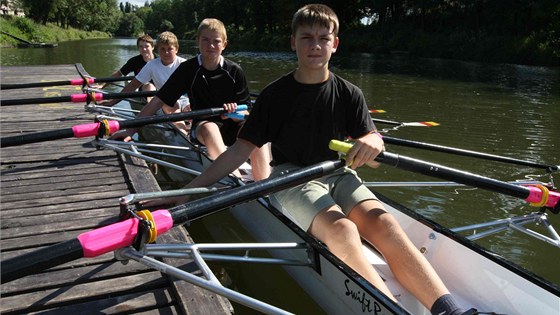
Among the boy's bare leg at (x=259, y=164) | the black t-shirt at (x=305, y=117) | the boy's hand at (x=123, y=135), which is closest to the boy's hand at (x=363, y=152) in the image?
the black t-shirt at (x=305, y=117)

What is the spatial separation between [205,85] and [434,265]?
132 inches

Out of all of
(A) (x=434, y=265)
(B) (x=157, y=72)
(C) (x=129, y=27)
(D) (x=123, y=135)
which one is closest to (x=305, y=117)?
(A) (x=434, y=265)

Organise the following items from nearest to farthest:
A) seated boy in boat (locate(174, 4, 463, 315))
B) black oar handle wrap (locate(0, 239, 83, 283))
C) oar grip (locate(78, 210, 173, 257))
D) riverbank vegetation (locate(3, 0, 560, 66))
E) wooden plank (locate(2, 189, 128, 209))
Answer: black oar handle wrap (locate(0, 239, 83, 283)), oar grip (locate(78, 210, 173, 257)), seated boy in boat (locate(174, 4, 463, 315)), wooden plank (locate(2, 189, 128, 209)), riverbank vegetation (locate(3, 0, 560, 66))

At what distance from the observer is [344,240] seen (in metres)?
2.96

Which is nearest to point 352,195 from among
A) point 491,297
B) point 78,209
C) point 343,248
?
point 343,248

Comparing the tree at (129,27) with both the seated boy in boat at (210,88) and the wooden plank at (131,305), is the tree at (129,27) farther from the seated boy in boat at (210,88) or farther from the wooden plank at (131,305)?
the wooden plank at (131,305)

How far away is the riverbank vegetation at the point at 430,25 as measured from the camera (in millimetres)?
26844

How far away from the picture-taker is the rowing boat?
2723mm

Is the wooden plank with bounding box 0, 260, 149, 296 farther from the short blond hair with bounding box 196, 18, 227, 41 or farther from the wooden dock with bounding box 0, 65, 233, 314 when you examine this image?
the short blond hair with bounding box 196, 18, 227, 41

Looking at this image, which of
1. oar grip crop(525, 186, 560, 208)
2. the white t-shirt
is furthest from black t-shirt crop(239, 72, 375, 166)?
the white t-shirt

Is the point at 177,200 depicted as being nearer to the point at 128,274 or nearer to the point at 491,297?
the point at 128,274

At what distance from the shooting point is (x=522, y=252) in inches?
191

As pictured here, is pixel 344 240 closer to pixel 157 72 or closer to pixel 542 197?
pixel 542 197

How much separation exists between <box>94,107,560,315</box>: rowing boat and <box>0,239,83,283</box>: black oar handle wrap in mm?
1542
